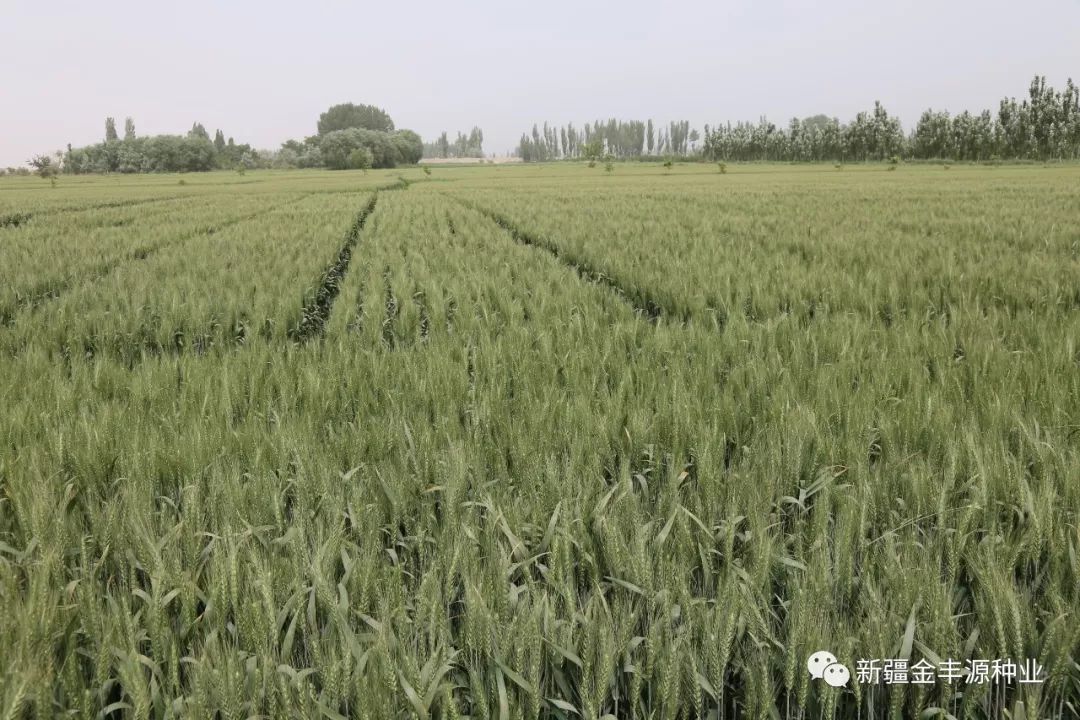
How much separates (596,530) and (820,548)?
1.69 ft

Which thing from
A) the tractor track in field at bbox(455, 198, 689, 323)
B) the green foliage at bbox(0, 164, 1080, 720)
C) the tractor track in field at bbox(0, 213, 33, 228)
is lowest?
the green foliage at bbox(0, 164, 1080, 720)

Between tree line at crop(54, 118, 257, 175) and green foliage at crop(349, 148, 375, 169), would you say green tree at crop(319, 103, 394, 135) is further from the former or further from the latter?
green foliage at crop(349, 148, 375, 169)

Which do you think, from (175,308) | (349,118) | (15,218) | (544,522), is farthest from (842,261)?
(349,118)

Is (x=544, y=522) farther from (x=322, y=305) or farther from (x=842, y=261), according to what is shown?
(x=842, y=261)

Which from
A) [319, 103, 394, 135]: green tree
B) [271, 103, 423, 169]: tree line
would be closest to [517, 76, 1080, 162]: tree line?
[271, 103, 423, 169]: tree line

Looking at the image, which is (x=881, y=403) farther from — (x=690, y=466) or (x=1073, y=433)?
(x=690, y=466)

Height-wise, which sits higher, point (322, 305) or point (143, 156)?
point (143, 156)

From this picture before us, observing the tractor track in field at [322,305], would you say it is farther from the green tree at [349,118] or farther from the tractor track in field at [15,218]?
the green tree at [349,118]

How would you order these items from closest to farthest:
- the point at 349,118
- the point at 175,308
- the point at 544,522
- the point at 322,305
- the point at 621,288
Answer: the point at 544,522, the point at 175,308, the point at 621,288, the point at 322,305, the point at 349,118

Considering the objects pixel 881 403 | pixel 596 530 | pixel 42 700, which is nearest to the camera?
pixel 42 700

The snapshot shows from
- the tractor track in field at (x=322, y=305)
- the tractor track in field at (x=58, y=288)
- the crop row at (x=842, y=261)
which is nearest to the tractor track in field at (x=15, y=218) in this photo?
the tractor track in field at (x=58, y=288)

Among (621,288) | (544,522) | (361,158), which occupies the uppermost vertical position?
(361,158)

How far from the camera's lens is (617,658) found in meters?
1.17

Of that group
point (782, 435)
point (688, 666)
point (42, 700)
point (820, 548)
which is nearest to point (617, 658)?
point (688, 666)
